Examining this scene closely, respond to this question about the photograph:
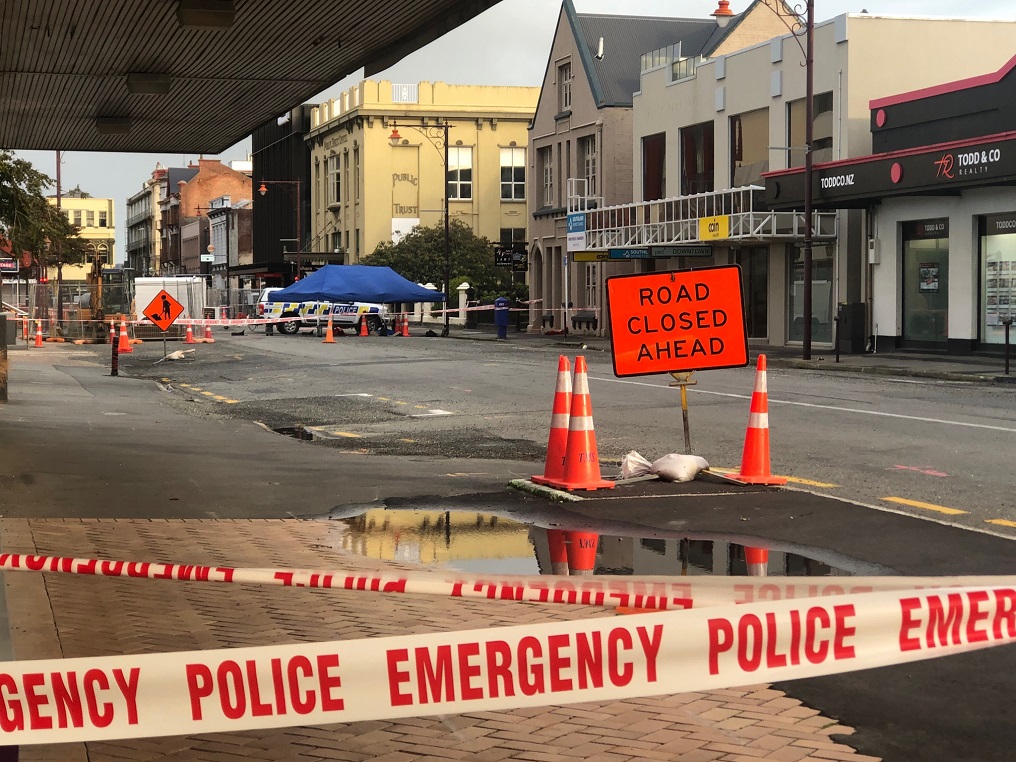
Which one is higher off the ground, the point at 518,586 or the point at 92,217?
the point at 92,217

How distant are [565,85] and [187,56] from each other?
41.7m

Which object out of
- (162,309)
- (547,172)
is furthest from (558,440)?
(547,172)

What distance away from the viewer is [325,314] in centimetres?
5175

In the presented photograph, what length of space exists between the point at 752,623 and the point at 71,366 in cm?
3072

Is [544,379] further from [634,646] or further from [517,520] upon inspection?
[634,646]

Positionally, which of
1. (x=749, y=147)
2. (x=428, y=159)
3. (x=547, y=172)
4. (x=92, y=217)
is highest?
(x=92, y=217)

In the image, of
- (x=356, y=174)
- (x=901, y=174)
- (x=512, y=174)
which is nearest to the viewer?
(x=901, y=174)

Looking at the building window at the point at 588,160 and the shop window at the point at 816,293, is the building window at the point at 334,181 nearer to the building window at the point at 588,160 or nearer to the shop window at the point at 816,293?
the building window at the point at 588,160

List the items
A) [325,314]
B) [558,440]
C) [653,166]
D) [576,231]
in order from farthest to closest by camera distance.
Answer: [325,314], [653,166], [576,231], [558,440]

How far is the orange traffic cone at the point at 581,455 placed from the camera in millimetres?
10242

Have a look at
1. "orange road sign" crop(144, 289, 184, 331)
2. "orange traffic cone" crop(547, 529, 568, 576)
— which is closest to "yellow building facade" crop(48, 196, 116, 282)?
"orange road sign" crop(144, 289, 184, 331)

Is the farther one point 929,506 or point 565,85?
point 565,85

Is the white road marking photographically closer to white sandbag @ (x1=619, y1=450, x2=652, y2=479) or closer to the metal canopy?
white sandbag @ (x1=619, y1=450, x2=652, y2=479)

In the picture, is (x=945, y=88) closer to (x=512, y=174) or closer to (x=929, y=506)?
(x=929, y=506)
